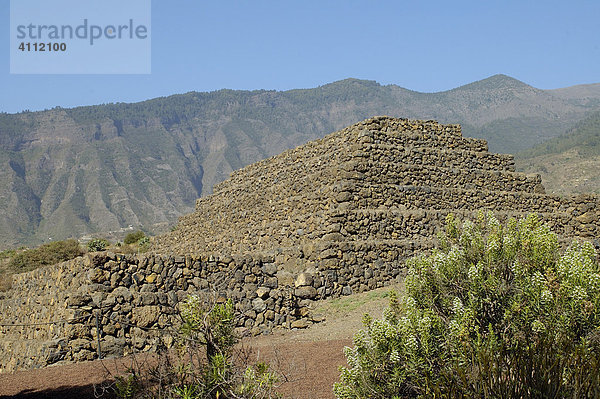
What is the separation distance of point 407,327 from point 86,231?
407 feet

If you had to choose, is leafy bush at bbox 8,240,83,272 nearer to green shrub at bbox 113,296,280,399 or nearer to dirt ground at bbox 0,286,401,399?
dirt ground at bbox 0,286,401,399

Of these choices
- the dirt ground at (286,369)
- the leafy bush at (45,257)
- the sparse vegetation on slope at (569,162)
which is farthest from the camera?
the sparse vegetation on slope at (569,162)

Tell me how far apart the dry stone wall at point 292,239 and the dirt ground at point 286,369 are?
0.69m

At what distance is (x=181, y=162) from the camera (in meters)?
180

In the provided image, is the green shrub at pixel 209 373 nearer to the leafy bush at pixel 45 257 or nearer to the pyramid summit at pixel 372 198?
the pyramid summit at pixel 372 198

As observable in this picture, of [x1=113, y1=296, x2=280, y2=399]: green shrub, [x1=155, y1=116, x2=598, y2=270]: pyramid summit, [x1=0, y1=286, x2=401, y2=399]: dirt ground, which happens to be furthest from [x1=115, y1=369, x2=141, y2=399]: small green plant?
[x1=155, y1=116, x2=598, y2=270]: pyramid summit

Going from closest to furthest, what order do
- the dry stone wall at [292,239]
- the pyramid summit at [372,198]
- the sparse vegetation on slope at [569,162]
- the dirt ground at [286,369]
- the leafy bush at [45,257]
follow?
the dirt ground at [286,369], the dry stone wall at [292,239], the pyramid summit at [372,198], the leafy bush at [45,257], the sparse vegetation on slope at [569,162]

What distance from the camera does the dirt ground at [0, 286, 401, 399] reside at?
7.45 meters

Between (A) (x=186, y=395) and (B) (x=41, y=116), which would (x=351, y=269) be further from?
(B) (x=41, y=116)

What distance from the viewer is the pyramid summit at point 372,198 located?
16.5 meters

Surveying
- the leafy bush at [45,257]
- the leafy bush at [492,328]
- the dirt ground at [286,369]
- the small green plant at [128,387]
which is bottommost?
the leafy bush at [45,257]

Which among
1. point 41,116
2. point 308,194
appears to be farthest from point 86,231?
point 308,194

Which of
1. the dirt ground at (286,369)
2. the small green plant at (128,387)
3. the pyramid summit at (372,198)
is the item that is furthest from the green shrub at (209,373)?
the pyramid summit at (372,198)

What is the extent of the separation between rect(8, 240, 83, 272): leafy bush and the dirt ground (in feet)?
70.1
